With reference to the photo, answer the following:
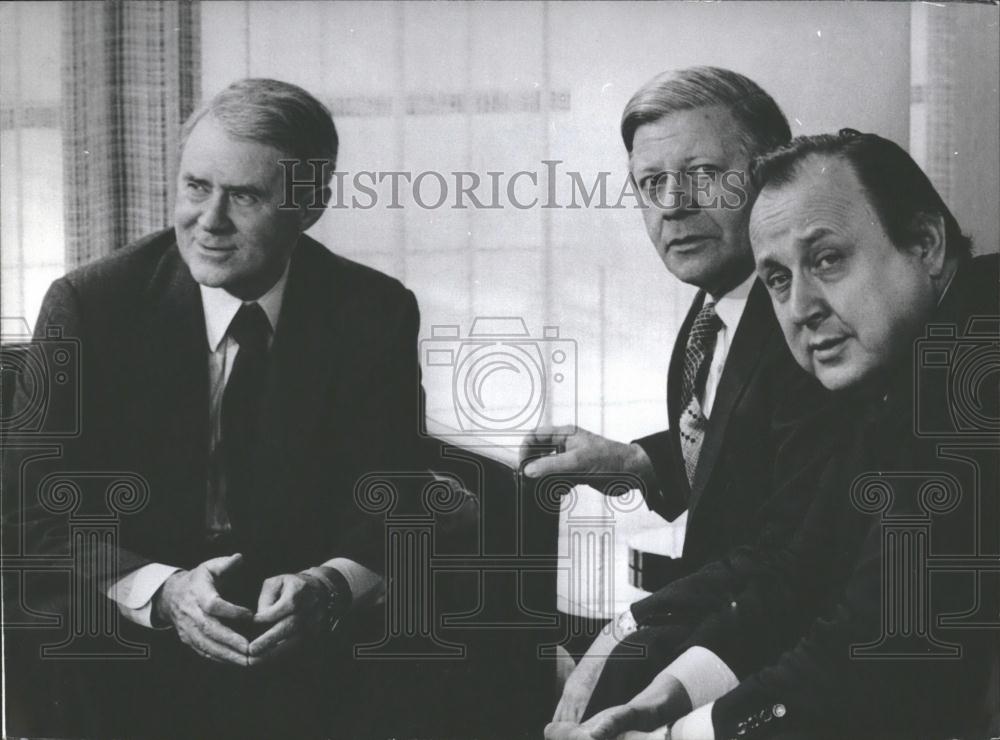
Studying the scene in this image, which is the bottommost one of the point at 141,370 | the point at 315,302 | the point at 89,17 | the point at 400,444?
the point at 400,444

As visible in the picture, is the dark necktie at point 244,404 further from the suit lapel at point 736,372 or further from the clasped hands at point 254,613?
the suit lapel at point 736,372

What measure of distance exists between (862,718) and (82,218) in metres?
2.12

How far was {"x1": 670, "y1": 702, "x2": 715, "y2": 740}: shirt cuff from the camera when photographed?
7.99 feet

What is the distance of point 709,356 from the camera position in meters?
2.50

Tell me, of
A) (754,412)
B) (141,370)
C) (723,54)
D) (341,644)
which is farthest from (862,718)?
(141,370)

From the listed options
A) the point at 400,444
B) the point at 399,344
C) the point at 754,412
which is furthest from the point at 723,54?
the point at 400,444

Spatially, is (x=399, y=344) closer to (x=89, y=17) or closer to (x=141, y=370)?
(x=141, y=370)

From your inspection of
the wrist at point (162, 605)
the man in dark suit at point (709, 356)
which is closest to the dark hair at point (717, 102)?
the man in dark suit at point (709, 356)

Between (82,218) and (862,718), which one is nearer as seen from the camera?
(862,718)

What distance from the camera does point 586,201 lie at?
2.49m

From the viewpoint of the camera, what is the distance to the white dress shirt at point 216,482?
8.27 ft

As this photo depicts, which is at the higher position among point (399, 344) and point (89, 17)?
point (89, 17)

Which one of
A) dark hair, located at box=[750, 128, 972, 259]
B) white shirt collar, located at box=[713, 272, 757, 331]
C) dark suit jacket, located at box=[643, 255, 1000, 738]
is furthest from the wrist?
dark hair, located at box=[750, 128, 972, 259]

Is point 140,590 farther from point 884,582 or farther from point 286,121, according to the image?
point 884,582
